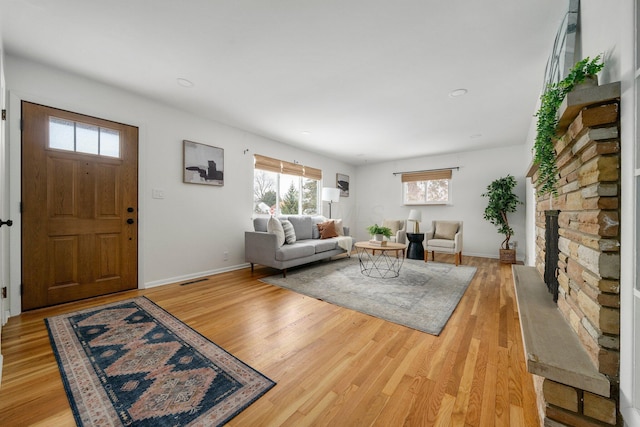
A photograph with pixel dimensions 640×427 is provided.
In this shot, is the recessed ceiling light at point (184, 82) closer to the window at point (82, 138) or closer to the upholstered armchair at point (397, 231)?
the window at point (82, 138)

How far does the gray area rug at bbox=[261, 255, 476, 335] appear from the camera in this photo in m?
2.35

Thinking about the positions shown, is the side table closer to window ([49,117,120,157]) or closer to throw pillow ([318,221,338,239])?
throw pillow ([318,221,338,239])

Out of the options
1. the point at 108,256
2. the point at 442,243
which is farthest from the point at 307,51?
the point at 442,243

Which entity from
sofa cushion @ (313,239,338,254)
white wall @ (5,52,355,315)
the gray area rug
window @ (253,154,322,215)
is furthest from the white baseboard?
sofa cushion @ (313,239,338,254)

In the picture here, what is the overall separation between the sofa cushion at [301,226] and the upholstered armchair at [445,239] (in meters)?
2.26

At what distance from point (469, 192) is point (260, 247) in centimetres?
479

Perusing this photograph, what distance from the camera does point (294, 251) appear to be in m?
3.74

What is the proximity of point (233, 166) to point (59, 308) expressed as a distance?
2.67 m

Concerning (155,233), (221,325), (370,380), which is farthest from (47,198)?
(370,380)

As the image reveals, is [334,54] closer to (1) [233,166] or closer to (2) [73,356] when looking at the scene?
(1) [233,166]

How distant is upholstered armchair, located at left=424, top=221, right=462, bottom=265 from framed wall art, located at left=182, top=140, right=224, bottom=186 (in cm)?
396

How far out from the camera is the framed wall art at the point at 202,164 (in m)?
3.56

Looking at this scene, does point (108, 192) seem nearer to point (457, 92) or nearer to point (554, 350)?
point (554, 350)

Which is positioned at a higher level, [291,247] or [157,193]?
[157,193]
